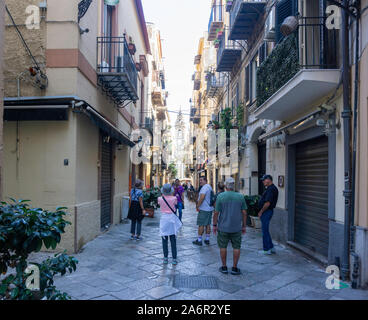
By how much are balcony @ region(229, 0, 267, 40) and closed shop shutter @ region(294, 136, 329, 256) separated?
18.6ft

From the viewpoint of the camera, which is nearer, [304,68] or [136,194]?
[304,68]

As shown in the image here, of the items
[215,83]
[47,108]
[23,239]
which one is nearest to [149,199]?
[47,108]

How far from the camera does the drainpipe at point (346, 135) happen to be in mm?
5645

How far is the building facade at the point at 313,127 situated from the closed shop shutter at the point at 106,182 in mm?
5064

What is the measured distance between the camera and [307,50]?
6.93 m

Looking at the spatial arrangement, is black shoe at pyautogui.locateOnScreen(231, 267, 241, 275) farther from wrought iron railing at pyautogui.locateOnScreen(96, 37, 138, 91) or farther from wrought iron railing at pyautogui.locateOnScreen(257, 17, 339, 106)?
wrought iron railing at pyautogui.locateOnScreen(96, 37, 138, 91)

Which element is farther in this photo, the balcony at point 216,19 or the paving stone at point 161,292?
the balcony at point 216,19

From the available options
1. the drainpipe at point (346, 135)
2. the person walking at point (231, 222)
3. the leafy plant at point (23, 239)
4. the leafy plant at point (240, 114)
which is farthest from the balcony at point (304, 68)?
the leafy plant at point (240, 114)

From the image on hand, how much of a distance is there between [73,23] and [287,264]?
22.7ft

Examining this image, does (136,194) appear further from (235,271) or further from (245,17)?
(245,17)

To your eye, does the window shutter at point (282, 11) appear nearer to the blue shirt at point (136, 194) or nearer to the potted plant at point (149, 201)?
the blue shirt at point (136, 194)

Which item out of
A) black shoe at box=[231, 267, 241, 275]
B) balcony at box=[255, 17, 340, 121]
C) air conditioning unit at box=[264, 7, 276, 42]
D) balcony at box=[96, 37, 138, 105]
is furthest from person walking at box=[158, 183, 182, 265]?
air conditioning unit at box=[264, 7, 276, 42]

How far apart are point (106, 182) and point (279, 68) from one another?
6.55 meters
